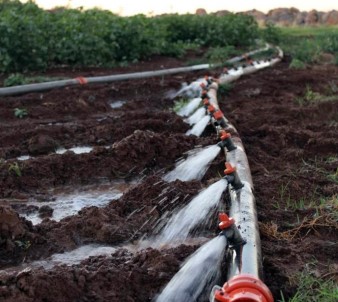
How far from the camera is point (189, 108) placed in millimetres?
7184

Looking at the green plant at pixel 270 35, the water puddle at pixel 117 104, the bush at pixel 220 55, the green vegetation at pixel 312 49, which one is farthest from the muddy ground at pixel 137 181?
the green plant at pixel 270 35

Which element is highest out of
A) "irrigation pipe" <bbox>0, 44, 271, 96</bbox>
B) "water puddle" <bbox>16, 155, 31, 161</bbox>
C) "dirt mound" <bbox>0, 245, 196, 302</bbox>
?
"dirt mound" <bbox>0, 245, 196, 302</bbox>

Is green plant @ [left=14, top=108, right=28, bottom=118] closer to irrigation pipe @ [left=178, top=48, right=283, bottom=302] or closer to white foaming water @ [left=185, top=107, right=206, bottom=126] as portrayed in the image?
white foaming water @ [left=185, top=107, right=206, bottom=126]

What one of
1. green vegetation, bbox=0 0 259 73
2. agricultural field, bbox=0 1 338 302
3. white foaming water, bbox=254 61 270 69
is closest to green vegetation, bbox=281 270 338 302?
agricultural field, bbox=0 1 338 302

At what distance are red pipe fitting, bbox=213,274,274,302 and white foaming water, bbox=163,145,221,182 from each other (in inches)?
94.0

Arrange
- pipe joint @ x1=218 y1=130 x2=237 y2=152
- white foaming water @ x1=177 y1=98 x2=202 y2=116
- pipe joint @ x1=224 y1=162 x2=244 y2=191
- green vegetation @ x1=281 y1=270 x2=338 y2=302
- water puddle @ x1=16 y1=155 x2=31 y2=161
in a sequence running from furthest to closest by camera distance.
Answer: white foaming water @ x1=177 y1=98 x2=202 y2=116, water puddle @ x1=16 y1=155 x2=31 y2=161, pipe joint @ x1=218 y1=130 x2=237 y2=152, pipe joint @ x1=224 y1=162 x2=244 y2=191, green vegetation @ x1=281 y1=270 x2=338 y2=302

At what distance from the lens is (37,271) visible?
2996 mm

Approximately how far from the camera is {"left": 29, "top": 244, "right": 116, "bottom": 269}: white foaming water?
3467 millimetres

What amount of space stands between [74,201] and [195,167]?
97 cm

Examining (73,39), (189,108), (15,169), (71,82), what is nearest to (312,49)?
(73,39)

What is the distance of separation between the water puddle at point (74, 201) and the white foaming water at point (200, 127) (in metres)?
1.28

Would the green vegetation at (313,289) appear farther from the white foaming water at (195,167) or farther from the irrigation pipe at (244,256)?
the white foaming water at (195,167)

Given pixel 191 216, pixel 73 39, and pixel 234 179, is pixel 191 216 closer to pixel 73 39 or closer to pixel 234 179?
pixel 234 179

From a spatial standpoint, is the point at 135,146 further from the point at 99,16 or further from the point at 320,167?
the point at 99,16
